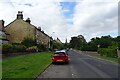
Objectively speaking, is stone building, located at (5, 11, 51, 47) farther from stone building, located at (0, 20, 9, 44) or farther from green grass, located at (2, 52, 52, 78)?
green grass, located at (2, 52, 52, 78)

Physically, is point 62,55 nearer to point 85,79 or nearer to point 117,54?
point 85,79

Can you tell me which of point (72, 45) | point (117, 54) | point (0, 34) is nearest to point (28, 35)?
point (0, 34)

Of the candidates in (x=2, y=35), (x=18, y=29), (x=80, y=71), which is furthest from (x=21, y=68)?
(x=18, y=29)

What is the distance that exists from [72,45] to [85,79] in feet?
540

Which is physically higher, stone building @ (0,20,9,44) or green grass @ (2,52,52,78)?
stone building @ (0,20,9,44)

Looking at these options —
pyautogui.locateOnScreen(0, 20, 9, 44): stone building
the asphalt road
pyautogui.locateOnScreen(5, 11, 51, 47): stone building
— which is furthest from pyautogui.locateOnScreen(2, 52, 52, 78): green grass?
pyautogui.locateOnScreen(5, 11, 51, 47): stone building

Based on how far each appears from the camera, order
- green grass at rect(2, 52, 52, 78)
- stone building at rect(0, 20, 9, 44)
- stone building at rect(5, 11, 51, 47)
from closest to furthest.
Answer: green grass at rect(2, 52, 52, 78)
stone building at rect(0, 20, 9, 44)
stone building at rect(5, 11, 51, 47)

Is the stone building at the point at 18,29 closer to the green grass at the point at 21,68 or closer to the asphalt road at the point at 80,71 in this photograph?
the green grass at the point at 21,68

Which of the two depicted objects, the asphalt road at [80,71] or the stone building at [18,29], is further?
the stone building at [18,29]

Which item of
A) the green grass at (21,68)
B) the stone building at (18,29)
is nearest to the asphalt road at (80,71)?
the green grass at (21,68)

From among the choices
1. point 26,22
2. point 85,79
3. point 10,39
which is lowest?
point 85,79

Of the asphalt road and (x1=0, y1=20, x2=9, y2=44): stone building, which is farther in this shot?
(x1=0, y1=20, x2=9, y2=44): stone building

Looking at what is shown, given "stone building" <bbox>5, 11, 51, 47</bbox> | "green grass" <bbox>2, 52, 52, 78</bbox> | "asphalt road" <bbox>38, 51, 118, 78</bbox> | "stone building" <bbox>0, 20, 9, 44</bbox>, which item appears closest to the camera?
"green grass" <bbox>2, 52, 52, 78</bbox>

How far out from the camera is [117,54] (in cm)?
4012
